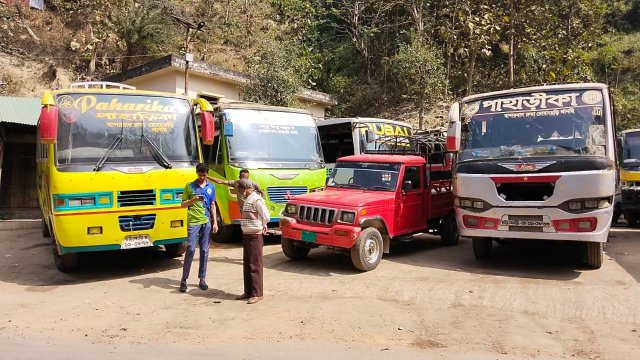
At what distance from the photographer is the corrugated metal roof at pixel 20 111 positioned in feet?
43.9

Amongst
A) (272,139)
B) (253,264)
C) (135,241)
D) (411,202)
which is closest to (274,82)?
(272,139)

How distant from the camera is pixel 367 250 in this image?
798cm

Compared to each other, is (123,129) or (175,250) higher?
(123,129)

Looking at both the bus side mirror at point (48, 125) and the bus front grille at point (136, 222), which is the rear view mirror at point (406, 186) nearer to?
the bus front grille at point (136, 222)

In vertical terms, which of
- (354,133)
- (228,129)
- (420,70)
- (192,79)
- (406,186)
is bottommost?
(406,186)

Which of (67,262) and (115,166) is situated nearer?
(115,166)

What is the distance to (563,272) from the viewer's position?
7.91m

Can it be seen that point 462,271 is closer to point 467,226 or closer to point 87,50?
point 467,226

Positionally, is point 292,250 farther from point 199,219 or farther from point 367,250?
point 199,219

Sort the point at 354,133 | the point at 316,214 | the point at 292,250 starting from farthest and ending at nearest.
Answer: the point at 354,133, the point at 292,250, the point at 316,214

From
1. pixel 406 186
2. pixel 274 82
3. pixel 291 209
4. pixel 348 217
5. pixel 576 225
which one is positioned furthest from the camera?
pixel 274 82

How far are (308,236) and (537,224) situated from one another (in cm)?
354

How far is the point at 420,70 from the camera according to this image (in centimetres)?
2330

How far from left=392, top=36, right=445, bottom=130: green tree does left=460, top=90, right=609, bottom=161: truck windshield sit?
15343 mm
